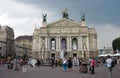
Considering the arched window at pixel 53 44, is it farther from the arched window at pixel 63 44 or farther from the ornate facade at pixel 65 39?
the arched window at pixel 63 44

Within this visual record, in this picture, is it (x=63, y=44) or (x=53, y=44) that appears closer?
(x=63, y=44)

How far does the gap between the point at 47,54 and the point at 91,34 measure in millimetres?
18639

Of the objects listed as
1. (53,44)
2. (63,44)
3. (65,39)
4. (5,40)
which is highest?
(5,40)

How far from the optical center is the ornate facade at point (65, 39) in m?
124

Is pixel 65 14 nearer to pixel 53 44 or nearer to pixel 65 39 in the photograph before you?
pixel 65 39

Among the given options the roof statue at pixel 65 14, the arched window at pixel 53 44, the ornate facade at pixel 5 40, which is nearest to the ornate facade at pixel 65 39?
the arched window at pixel 53 44

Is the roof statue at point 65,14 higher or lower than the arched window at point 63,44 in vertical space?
higher

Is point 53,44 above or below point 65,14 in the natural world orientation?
below

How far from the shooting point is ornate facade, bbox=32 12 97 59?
12369cm

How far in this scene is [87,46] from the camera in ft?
404

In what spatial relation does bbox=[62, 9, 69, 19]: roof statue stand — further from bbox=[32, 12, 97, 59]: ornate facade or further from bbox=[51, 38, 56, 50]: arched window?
bbox=[51, 38, 56, 50]: arched window

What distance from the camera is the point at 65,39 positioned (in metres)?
126

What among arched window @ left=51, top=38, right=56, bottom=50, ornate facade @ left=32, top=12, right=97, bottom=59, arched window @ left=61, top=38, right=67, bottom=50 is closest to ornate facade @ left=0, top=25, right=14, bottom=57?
ornate facade @ left=32, top=12, right=97, bottom=59

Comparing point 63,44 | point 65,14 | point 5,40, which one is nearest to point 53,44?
point 63,44
